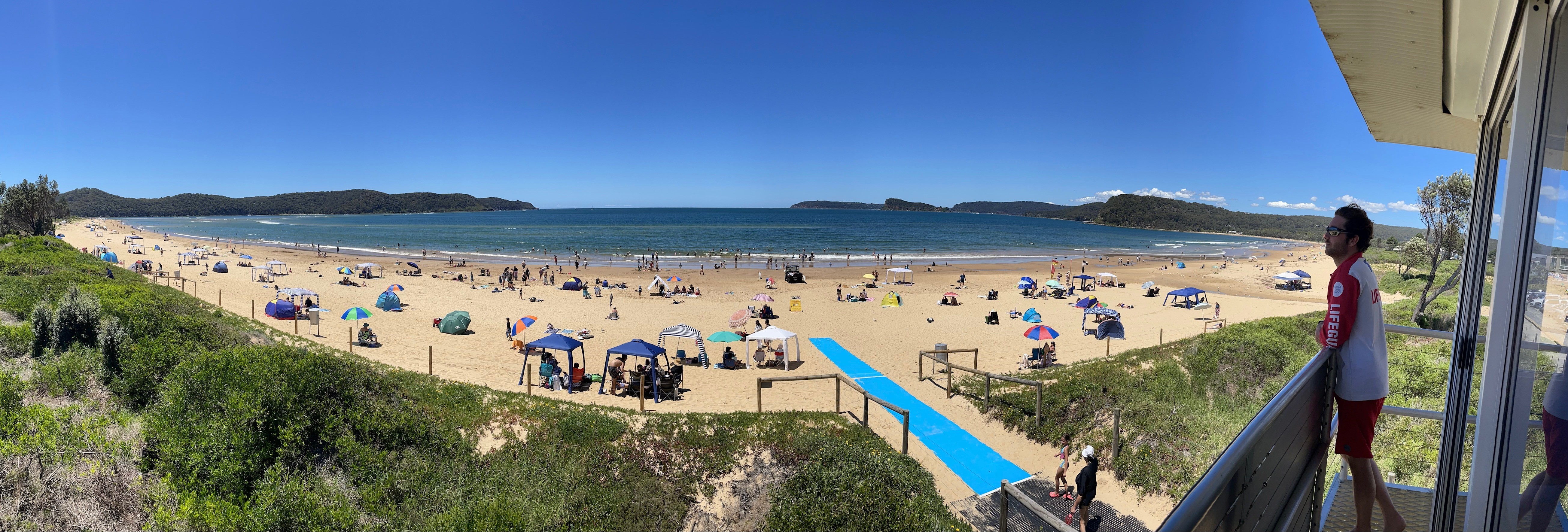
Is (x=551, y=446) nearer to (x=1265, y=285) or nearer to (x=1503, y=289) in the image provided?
(x=1503, y=289)

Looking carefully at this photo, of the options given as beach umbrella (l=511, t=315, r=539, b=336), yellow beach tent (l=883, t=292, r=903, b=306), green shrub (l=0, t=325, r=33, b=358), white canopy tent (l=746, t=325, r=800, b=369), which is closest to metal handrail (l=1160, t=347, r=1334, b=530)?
white canopy tent (l=746, t=325, r=800, b=369)

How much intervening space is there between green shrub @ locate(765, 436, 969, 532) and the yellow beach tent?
58.8 ft

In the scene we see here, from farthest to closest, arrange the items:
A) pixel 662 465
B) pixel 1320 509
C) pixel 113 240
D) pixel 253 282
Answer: pixel 113 240
pixel 253 282
pixel 662 465
pixel 1320 509

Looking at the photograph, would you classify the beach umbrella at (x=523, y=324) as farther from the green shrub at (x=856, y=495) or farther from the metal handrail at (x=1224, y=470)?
the metal handrail at (x=1224, y=470)

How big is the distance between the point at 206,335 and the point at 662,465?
28.5 ft

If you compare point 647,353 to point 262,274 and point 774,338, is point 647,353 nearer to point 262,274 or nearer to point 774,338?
point 774,338

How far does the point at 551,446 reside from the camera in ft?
26.7

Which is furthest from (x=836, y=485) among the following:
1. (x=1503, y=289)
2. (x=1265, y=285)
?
(x=1265, y=285)

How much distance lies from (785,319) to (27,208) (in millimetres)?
60717

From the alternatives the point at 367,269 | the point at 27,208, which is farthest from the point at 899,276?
the point at 27,208

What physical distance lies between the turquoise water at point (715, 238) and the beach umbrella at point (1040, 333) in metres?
33.7

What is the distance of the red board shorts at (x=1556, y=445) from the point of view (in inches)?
51.2

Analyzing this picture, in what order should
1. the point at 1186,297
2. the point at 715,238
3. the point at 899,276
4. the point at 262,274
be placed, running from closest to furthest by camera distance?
1. the point at 1186,297
2. the point at 262,274
3. the point at 899,276
4. the point at 715,238

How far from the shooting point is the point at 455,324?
19.4 m
